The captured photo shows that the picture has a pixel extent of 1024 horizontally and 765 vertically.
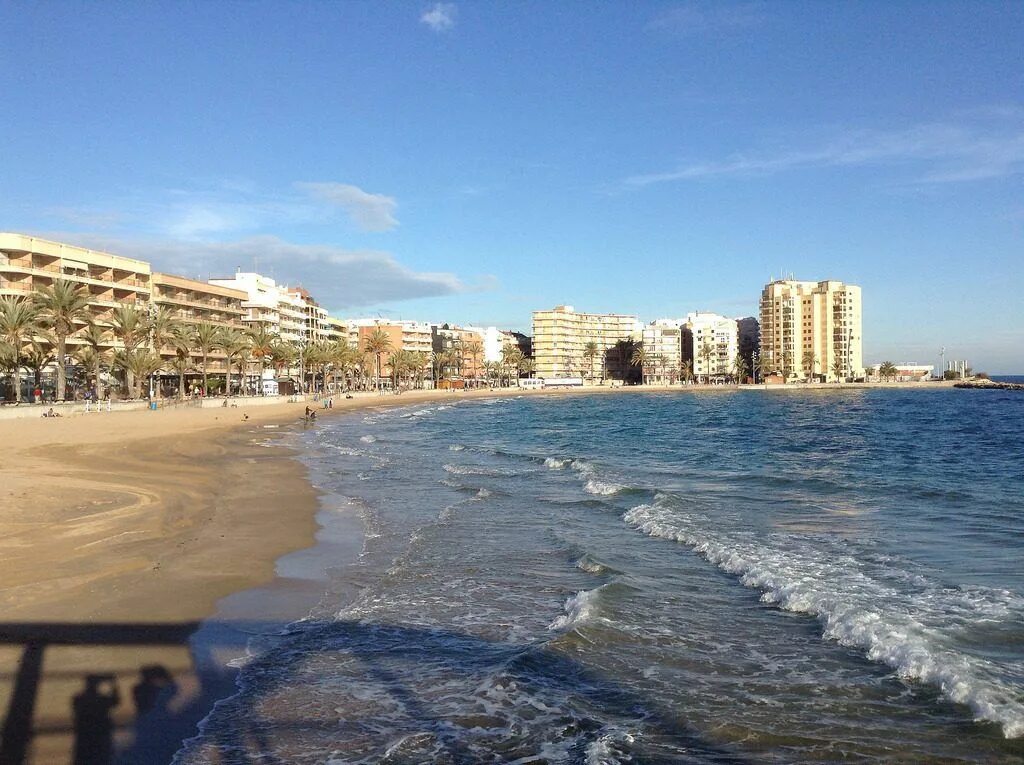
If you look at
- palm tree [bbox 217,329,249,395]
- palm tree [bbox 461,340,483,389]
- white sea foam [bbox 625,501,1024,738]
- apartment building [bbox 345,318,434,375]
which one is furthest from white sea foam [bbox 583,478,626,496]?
palm tree [bbox 461,340,483,389]

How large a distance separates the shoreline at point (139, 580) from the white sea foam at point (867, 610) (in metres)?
7.10

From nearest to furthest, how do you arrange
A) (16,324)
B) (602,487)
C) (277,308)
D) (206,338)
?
(602,487) → (16,324) → (206,338) → (277,308)

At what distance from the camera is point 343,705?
7.61m

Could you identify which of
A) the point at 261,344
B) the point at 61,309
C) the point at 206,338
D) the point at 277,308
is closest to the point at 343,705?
the point at 61,309

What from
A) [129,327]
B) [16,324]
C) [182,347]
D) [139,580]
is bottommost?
[139,580]

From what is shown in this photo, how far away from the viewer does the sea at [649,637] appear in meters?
6.92

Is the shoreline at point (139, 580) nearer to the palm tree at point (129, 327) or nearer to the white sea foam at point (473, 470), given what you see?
the white sea foam at point (473, 470)

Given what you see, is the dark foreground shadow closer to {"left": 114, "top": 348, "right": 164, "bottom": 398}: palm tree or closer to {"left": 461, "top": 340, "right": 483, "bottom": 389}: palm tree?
{"left": 114, "top": 348, "right": 164, "bottom": 398}: palm tree

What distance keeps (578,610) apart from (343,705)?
4.02 meters

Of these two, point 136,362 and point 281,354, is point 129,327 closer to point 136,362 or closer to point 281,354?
point 136,362

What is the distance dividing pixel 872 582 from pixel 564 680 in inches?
250

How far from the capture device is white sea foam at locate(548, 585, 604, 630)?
10188 mm

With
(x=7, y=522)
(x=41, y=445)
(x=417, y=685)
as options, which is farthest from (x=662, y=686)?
(x=41, y=445)

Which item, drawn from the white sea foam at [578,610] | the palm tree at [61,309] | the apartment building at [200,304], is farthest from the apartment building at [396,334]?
the white sea foam at [578,610]
